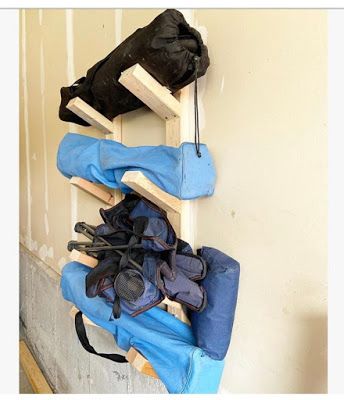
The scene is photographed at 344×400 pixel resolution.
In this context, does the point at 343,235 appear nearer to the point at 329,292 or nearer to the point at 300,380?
the point at 329,292

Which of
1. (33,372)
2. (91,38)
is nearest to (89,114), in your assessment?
(91,38)

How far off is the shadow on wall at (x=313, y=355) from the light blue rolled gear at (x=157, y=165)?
0.39 metres

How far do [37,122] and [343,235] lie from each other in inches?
78.7

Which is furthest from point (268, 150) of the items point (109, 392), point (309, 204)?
point (109, 392)

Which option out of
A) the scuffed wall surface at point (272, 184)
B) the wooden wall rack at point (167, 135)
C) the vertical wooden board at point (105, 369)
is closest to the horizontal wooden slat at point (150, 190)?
the wooden wall rack at point (167, 135)

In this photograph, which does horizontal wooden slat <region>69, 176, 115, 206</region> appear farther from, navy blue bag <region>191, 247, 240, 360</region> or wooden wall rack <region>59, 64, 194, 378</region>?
navy blue bag <region>191, 247, 240, 360</region>

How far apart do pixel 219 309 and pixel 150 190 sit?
0.35 m

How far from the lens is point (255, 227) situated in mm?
724

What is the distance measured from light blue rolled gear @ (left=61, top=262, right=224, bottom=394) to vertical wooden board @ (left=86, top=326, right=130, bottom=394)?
417mm

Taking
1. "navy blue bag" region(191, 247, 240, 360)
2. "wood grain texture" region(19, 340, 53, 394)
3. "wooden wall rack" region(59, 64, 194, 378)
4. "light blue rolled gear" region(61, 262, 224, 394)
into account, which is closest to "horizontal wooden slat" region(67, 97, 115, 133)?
"wooden wall rack" region(59, 64, 194, 378)

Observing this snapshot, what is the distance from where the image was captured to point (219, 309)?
2.38 ft

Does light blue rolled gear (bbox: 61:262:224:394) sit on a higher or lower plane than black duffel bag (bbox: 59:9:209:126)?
lower

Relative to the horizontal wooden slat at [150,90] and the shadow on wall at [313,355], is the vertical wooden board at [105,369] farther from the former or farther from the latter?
the horizontal wooden slat at [150,90]

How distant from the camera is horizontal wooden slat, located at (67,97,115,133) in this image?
1.03 m
